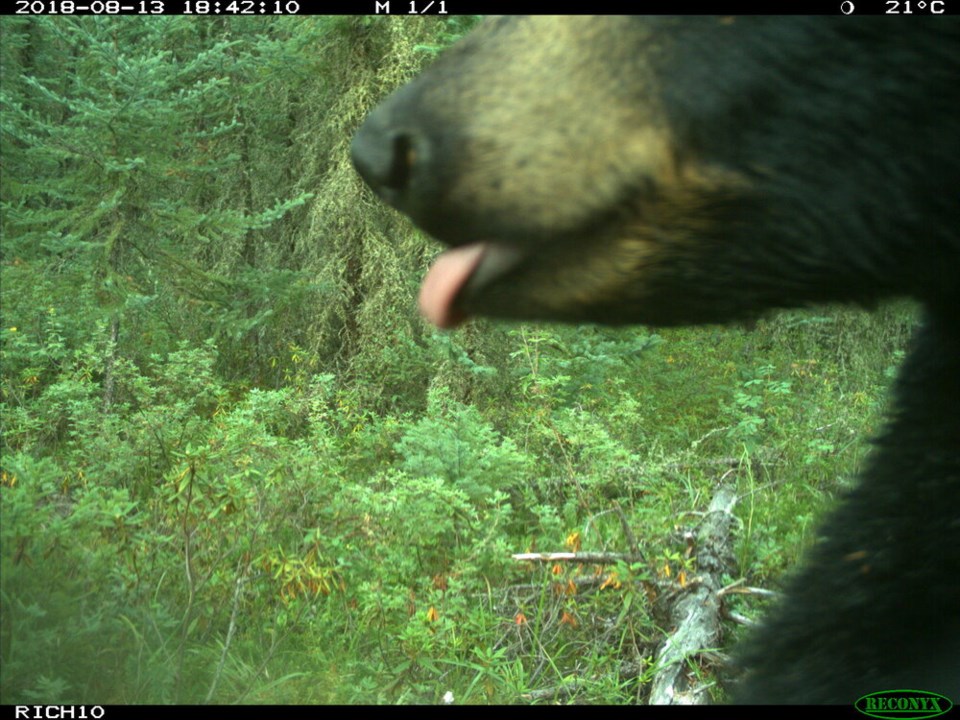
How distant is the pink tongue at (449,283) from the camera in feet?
5.12

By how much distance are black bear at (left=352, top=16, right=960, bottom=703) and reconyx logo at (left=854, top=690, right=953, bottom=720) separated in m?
0.79

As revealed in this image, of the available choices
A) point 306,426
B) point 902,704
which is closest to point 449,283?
point 902,704

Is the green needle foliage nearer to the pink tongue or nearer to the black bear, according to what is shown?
the pink tongue

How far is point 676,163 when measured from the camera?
1.45 meters

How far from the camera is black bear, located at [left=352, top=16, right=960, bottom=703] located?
145cm

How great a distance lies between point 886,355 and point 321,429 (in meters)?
5.78

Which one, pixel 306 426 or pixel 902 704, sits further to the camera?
pixel 306 426

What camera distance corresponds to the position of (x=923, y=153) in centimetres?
149

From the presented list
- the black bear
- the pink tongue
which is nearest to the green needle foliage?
the pink tongue

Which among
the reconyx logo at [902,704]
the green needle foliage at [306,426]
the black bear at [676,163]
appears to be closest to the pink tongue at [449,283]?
the black bear at [676,163]

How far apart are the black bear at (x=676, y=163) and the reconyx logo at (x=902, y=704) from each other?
31.0 inches

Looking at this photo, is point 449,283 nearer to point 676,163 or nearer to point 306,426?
point 676,163

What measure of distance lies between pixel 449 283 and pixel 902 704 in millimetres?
1205

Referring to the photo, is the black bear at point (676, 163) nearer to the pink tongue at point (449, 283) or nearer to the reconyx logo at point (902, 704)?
the pink tongue at point (449, 283)
